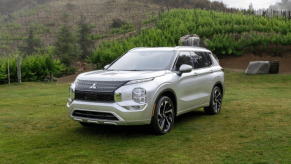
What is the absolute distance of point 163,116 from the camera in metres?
6.36

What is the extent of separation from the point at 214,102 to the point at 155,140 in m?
3.23

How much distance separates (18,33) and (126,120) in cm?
5251

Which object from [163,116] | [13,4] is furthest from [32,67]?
[13,4]

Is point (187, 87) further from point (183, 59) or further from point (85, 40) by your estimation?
point (85, 40)

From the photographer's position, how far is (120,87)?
5.81 m

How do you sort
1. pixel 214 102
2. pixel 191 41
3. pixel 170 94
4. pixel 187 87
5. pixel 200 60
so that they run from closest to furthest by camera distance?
1. pixel 170 94
2. pixel 187 87
3. pixel 200 60
4. pixel 214 102
5. pixel 191 41

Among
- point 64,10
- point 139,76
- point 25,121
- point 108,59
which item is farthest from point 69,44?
point 64,10

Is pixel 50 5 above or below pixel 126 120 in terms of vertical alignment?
above

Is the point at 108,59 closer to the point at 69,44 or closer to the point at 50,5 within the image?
the point at 69,44

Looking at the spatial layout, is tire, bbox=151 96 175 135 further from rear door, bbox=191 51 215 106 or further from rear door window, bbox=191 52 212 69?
rear door window, bbox=191 52 212 69

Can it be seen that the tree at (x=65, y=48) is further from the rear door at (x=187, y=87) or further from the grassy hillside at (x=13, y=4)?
the grassy hillside at (x=13, y=4)

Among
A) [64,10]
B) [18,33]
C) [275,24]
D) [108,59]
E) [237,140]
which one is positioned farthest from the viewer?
[64,10]

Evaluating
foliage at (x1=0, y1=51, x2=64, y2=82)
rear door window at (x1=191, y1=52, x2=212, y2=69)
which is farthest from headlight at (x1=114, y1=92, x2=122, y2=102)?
foliage at (x1=0, y1=51, x2=64, y2=82)

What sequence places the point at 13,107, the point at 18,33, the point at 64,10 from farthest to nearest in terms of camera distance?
the point at 64,10, the point at 18,33, the point at 13,107
